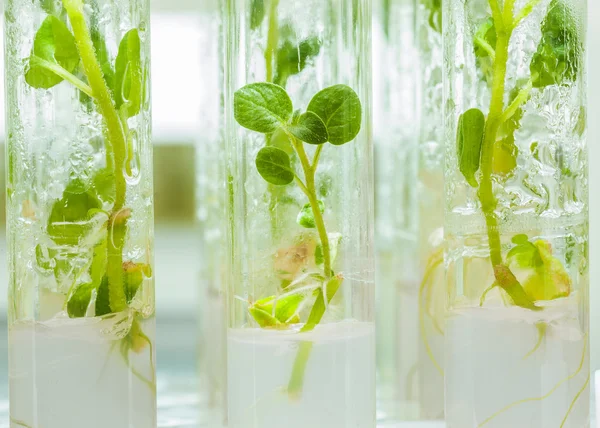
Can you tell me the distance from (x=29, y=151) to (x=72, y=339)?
5.1 inches

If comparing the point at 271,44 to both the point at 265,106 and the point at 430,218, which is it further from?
the point at 430,218

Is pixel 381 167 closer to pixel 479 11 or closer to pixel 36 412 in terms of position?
pixel 479 11

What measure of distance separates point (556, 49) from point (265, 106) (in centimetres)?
21

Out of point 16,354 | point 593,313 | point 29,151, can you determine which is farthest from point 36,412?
point 593,313

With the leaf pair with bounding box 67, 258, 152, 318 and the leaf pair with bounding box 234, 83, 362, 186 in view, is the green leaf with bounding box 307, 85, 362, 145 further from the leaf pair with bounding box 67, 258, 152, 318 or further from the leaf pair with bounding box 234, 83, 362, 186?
the leaf pair with bounding box 67, 258, 152, 318

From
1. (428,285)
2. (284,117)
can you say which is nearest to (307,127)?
(284,117)

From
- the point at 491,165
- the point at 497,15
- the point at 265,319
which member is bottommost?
the point at 265,319

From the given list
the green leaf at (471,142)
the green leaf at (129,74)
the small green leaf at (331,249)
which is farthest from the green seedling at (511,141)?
the green leaf at (129,74)

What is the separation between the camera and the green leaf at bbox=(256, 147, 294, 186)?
0.54 metres

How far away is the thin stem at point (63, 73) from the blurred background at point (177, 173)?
7.4 inches

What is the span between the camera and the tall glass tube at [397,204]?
0.70m

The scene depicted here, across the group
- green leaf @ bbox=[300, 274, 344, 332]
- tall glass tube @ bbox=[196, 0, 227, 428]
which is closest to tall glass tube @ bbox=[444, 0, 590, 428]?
green leaf @ bbox=[300, 274, 344, 332]

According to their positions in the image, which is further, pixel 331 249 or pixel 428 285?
pixel 428 285

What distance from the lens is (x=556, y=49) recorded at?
55cm
